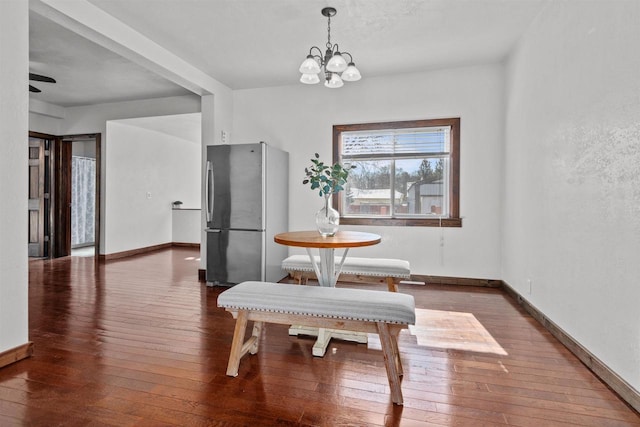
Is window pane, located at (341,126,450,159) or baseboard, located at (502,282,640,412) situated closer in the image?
baseboard, located at (502,282,640,412)

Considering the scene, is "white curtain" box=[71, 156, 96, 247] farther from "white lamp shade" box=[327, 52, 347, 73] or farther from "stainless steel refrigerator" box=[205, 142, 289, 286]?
"white lamp shade" box=[327, 52, 347, 73]

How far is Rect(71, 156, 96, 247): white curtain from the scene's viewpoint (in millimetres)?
7230

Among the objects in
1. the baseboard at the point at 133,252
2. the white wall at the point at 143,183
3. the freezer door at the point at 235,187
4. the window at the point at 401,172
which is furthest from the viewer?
the white wall at the point at 143,183

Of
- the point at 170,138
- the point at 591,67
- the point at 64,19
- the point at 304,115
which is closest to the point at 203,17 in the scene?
the point at 64,19

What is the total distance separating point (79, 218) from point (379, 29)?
7.16 m

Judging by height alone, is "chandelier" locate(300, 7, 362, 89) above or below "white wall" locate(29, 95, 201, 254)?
below

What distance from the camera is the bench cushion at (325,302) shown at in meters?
1.82

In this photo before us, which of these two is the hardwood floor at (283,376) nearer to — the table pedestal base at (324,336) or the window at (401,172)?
the table pedestal base at (324,336)

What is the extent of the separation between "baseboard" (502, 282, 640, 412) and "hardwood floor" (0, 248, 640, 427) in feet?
0.16

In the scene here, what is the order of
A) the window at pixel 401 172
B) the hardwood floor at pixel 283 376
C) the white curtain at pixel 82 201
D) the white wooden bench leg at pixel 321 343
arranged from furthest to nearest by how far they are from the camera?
the white curtain at pixel 82 201 → the window at pixel 401 172 → the white wooden bench leg at pixel 321 343 → the hardwood floor at pixel 283 376

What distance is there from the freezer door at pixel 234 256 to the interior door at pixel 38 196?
384 cm

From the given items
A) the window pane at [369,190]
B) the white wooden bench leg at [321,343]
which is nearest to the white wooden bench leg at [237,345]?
the white wooden bench leg at [321,343]

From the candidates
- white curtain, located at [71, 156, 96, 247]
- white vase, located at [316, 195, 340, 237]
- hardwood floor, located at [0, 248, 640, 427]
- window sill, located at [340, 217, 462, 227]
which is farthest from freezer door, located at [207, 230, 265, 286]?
white curtain, located at [71, 156, 96, 247]

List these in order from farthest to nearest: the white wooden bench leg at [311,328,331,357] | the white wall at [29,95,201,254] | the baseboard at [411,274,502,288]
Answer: the white wall at [29,95,201,254], the baseboard at [411,274,502,288], the white wooden bench leg at [311,328,331,357]
